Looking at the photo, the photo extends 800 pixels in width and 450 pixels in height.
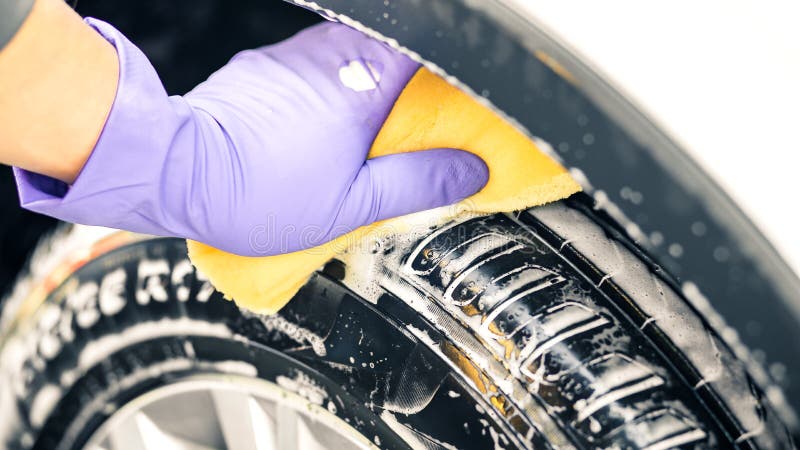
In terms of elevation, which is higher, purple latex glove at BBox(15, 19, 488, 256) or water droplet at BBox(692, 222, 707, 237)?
water droplet at BBox(692, 222, 707, 237)

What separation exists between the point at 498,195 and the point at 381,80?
15 centimetres

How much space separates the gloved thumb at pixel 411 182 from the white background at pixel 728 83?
249 millimetres

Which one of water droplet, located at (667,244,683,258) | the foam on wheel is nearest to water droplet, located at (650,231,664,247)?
water droplet, located at (667,244,683,258)

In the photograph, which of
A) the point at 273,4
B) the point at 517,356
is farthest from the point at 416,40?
the point at 273,4

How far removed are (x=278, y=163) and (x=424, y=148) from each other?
14 centimetres

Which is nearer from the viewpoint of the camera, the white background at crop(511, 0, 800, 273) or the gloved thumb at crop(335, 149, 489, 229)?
the white background at crop(511, 0, 800, 273)

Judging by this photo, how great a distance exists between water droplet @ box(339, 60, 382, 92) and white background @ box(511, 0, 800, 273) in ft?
0.96

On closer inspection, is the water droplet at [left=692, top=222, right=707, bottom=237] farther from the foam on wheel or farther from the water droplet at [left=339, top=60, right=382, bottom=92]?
the water droplet at [left=339, top=60, right=382, bottom=92]

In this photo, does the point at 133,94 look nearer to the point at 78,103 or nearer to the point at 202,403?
the point at 78,103

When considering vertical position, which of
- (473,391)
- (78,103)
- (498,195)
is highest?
(498,195)

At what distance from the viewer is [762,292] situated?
0.45 meters

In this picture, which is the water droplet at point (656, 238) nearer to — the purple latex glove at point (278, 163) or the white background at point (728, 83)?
the white background at point (728, 83)

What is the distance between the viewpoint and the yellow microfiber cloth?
0.67 meters

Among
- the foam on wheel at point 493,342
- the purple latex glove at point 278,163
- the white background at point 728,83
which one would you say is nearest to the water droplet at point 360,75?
the purple latex glove at point 278,163
